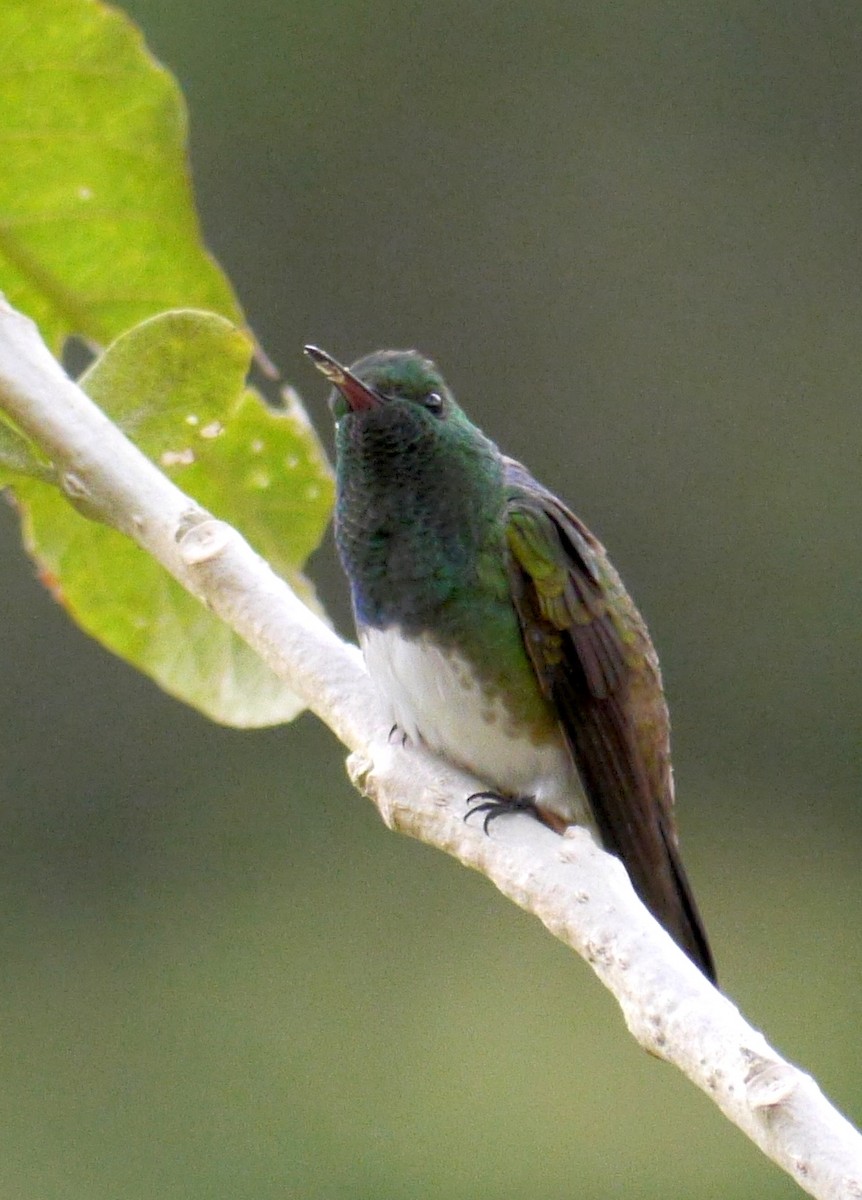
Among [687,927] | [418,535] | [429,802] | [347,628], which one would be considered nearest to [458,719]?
[418,535]

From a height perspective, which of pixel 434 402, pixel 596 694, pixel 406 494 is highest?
pixel 434 402

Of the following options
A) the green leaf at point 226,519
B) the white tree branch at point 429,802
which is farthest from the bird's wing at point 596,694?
the white tree branch at point 429,802

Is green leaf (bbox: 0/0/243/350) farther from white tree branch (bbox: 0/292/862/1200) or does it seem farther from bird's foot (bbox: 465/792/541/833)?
bird's foot (bbox: 465/792/541/833)

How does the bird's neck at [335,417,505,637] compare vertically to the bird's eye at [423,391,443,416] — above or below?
below

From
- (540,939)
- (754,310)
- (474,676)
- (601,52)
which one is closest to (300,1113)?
(540,939)

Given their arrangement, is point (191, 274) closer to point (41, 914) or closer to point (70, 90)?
point (70, 90)

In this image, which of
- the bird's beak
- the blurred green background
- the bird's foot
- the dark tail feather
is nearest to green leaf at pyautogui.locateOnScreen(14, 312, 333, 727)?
the bird's beak

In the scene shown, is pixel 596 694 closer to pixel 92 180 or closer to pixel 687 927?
pixel 687 927

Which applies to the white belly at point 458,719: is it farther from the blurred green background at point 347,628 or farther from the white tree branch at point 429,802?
the blurred green background at point 347,628
